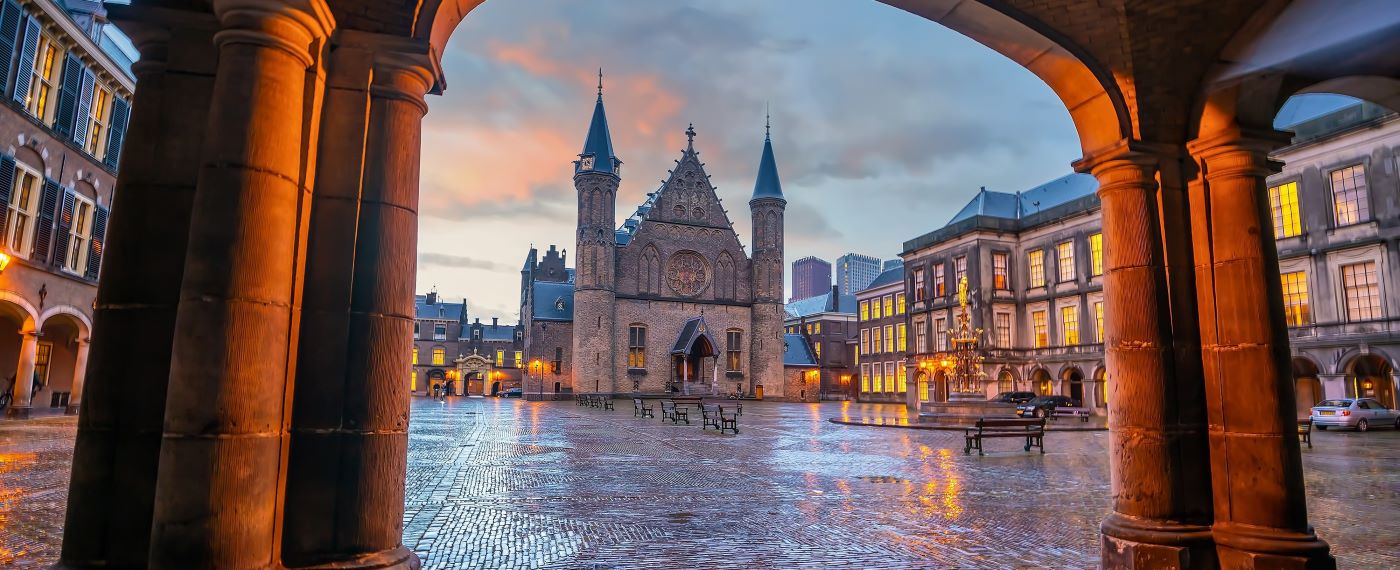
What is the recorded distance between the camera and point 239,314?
11.7 feet

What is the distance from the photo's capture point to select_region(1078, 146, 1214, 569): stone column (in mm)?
5297

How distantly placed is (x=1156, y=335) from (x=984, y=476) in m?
6.96

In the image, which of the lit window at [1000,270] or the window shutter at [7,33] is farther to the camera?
the lit window at [1000,270]

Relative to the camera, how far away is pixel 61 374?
1043 inches

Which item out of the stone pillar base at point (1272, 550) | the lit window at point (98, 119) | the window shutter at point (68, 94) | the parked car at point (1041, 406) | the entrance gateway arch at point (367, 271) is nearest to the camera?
the entrance gateway arch at point (367, 271)

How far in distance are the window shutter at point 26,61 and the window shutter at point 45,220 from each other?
8.90 feet

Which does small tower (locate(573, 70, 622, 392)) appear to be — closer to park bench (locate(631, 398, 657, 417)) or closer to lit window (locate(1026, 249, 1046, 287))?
park bench (locate(631, 398, 657, 417))

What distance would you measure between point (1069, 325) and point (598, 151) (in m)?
32.8

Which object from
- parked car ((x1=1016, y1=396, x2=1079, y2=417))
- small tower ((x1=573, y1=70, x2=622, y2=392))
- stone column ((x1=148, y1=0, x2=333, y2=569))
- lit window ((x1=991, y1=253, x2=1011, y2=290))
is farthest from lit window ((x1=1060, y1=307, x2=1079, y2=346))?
stone column ((x1=148, y1=0, x2=333, y2=569))

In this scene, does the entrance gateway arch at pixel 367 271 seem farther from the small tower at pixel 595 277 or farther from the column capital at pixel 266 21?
the small tower at pixel 595 277

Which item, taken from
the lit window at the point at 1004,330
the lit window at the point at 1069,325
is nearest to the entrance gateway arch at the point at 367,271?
the lit window at the point at 1069,325

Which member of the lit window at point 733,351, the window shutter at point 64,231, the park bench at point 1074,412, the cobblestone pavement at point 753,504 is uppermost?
the window shutter at point 64,231

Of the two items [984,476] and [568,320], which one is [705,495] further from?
[568,320]

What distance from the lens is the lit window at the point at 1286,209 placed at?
3002 centimetres
